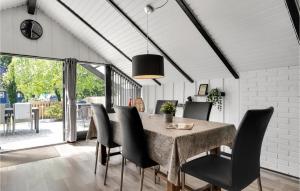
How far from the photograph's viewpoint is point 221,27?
274 centimetres

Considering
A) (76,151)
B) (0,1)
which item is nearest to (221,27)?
(76,151)

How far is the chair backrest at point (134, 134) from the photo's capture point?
1.85 metres

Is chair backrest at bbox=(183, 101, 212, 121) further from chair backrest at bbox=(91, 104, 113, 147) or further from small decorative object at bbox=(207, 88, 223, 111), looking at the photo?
chair backrest at bbox=(91, 104, 113, 147)

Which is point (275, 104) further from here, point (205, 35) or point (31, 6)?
point (31, 6)

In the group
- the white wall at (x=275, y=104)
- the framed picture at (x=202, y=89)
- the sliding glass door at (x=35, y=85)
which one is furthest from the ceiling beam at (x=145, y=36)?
the sliding glass door at (x=35, y=85)

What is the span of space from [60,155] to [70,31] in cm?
281

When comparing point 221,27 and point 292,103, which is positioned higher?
point 221,27

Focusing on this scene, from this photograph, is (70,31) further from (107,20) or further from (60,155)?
(60,155)

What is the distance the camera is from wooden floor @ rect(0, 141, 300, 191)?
7.93ft

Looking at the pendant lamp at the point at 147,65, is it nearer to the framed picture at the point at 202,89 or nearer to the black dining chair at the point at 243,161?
the black dining chair at the point at 243,161

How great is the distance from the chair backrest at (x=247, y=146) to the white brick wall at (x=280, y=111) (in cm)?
155

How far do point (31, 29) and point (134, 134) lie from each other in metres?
3.70

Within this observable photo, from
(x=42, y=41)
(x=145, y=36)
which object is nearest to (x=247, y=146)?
(x=145, y=36)

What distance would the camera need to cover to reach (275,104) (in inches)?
115
